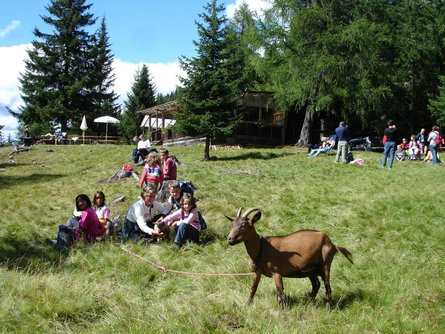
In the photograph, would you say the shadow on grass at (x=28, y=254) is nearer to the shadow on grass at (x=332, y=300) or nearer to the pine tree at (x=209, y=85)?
Answer: the shadow on grass at (x=332, y=300)

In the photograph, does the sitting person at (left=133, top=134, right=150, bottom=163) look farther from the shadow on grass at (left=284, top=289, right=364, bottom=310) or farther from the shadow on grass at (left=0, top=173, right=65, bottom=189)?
the shadow on grass at (left=284, top=289, right=364, bottom=310)

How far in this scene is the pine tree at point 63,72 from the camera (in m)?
42.5

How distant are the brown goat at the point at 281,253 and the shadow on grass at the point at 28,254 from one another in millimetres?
3208

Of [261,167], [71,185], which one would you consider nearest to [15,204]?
[71,185]

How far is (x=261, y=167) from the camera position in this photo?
687 inches

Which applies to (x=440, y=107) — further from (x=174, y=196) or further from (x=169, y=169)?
(x=174, y=196)

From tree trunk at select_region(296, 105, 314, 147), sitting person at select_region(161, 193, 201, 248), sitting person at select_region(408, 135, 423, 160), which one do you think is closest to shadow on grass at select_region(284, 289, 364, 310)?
sitting person at select_region(161, 193, 201, 248)

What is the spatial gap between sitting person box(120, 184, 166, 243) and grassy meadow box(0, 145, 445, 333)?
0.31 metres

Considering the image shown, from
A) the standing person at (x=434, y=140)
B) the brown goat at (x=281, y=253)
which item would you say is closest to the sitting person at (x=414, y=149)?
the standing person at (x=434, y=140)

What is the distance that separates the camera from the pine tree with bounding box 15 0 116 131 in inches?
1672

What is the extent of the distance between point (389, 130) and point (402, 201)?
7042 millimetres

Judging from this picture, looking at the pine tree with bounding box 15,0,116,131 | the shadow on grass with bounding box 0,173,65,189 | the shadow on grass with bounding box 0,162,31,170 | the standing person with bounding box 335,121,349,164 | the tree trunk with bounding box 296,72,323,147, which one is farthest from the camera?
the pine tree with bounding box 15,0,116,131

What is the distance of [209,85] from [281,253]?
16540mm

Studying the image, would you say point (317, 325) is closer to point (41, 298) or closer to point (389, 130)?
point (41, 298)
